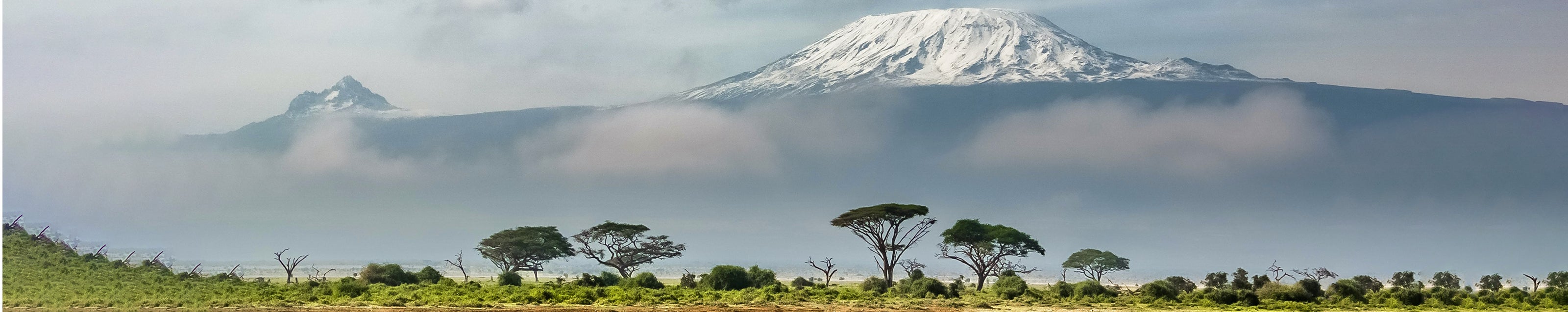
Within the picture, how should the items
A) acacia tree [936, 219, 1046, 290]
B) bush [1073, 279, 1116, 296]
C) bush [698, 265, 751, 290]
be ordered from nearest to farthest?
bush [1073, 279, 1116, 296] → bush [698, 265, 751, 290] → acacia tree [936, 219, 1046, 290]

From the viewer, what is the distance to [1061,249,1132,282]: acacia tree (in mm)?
93062

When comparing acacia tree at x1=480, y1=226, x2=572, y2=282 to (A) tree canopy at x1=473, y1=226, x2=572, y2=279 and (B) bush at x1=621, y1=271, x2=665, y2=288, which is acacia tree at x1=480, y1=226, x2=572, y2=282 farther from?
(B) bush at x1=621, y1=271, x2=665, y2=288

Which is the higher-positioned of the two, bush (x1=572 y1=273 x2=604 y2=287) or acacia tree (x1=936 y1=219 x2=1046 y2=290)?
acacia tree (x1=936 y1=219 x2=1046 y2=290)

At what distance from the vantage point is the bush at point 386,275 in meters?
63.1

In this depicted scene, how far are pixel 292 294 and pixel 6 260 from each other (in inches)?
385

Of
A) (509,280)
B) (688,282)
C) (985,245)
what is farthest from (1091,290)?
(509,280)

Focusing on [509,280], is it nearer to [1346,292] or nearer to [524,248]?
[524,248]

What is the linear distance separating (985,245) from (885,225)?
669cm

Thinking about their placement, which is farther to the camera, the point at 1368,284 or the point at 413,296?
the point at 1368,284

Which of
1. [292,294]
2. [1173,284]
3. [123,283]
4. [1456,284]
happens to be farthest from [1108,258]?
[123,283]

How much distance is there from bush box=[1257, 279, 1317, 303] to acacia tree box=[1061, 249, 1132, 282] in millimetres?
40148

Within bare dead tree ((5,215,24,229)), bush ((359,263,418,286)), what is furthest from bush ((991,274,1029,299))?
bare dead tree ((5,215,24,229))

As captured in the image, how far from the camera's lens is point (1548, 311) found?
160 feet

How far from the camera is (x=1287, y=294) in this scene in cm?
5112
